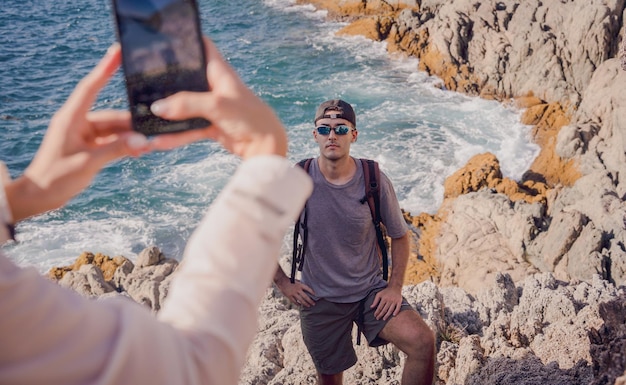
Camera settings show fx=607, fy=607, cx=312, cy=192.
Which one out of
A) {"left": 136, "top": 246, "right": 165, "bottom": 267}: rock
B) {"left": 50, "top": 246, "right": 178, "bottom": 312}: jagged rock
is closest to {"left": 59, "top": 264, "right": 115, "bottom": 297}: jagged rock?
{"left": 50, "top": 246, "right": 178, "bottom": 312}: jagged rock

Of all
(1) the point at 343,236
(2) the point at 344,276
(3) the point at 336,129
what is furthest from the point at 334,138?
(2) the point at 344,276

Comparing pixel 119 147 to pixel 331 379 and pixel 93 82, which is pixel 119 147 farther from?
pixel 331 379

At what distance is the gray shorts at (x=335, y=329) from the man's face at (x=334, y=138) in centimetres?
106

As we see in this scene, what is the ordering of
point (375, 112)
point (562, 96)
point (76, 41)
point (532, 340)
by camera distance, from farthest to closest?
point (76, 41) → point (375, 112) → point (562, 96) → point (532, 340)

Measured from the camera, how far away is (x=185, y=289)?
115cm

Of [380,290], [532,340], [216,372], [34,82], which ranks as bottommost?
[34,82]

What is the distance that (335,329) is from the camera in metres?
4.58

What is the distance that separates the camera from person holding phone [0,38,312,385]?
0.99 m

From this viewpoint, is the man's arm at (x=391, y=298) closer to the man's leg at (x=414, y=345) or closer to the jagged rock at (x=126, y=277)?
the man's leg at (x=414, y=345)

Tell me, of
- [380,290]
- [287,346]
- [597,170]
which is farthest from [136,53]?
[597,170]

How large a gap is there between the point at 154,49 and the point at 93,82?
0.55ft

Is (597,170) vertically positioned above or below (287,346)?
below

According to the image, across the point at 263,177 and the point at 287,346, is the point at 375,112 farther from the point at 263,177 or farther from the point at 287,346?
the point at 263,177

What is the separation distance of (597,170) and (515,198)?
6.31 ft
